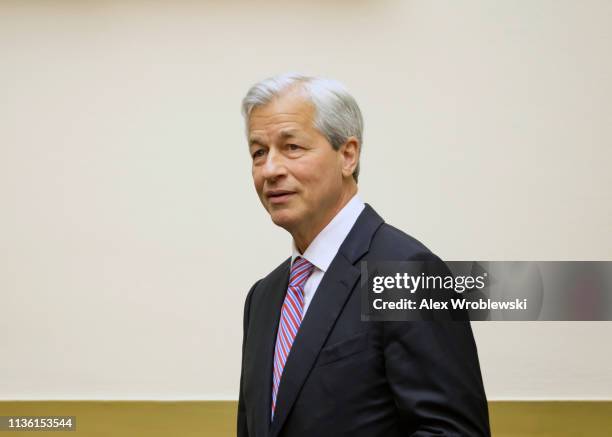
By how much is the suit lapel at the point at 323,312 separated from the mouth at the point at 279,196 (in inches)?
5.7

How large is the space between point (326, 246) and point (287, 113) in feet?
0.90

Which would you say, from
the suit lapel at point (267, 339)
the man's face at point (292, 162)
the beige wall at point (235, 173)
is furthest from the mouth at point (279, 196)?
the beige wall at point (235, 173)

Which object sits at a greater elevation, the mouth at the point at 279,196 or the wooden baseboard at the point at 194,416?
the mouth at the point at 279,196

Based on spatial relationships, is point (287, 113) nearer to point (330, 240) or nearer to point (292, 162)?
point (292, 162)

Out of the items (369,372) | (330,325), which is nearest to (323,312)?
(330,325)

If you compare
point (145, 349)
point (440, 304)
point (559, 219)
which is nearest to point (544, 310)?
point (559, 219)

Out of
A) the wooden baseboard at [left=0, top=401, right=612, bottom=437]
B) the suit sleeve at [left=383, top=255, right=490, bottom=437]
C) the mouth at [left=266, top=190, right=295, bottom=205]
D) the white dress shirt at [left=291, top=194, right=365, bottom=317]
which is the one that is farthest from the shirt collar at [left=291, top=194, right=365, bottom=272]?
the wooden baseboard at [left=0, top=401, right=612, bottom=437]

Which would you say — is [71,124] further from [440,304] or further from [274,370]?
[440,304]

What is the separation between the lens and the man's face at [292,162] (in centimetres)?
150

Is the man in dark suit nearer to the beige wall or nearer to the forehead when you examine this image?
the forehead

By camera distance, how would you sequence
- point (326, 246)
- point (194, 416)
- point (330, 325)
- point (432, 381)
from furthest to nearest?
point (194, 416), point (326, 246), point (330, 325), point (432, 381)

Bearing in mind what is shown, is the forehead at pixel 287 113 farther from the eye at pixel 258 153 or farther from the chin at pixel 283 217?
the chin at pixel 283 217

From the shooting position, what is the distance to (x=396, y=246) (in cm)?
146

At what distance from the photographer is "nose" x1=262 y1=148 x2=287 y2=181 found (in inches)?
58.9
